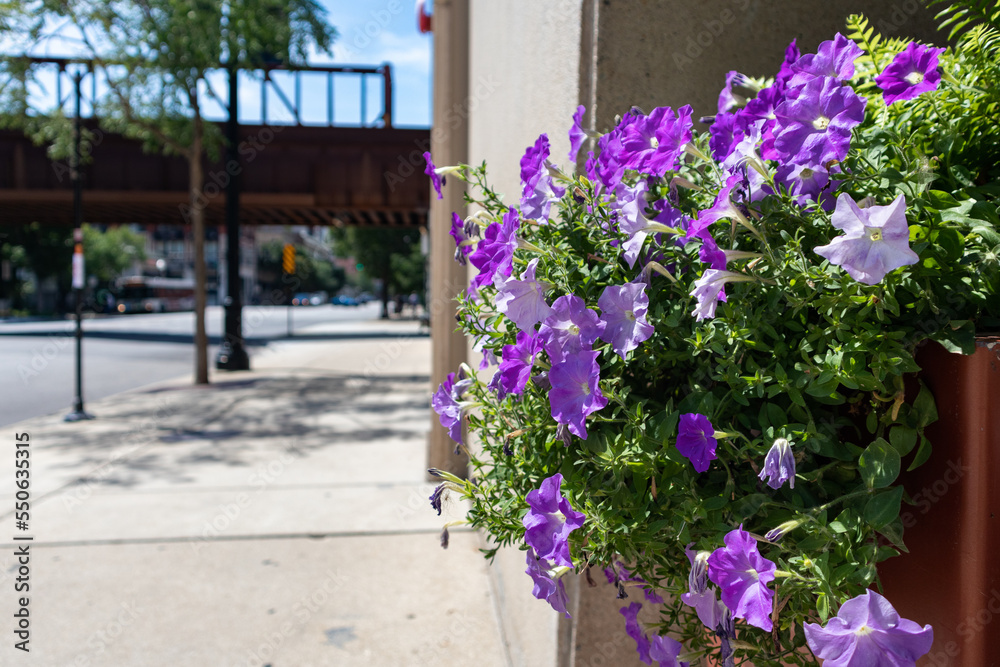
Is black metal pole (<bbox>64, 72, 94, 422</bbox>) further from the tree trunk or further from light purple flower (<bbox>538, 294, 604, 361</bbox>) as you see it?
light purple flower (<bbox>538, 294, 604, 361</bbox>)

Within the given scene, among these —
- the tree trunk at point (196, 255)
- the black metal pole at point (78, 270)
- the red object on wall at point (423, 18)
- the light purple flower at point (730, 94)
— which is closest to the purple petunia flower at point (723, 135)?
the light purple flower at point (730, 94)

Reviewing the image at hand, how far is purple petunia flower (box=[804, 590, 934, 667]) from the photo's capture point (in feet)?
2.45

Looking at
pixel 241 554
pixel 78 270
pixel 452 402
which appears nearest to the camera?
pixel 452 402

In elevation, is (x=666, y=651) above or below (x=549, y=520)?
below

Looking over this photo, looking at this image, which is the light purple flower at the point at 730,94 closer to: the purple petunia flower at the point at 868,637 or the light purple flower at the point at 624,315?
the light purple flower at the point at 624,315

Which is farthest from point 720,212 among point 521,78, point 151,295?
point 151,295

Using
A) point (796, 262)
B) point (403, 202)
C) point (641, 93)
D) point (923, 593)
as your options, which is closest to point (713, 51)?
point (641, 93)

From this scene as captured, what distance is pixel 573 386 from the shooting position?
105cm

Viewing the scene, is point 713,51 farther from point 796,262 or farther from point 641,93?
point 796,262

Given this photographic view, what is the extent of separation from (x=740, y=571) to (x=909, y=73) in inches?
33.4

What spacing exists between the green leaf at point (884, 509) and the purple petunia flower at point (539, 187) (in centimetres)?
72

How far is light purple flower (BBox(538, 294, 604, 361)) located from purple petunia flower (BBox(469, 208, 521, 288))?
0.41 ft

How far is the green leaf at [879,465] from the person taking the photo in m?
0.93

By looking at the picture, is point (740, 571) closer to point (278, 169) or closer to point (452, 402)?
point (452, 402)
